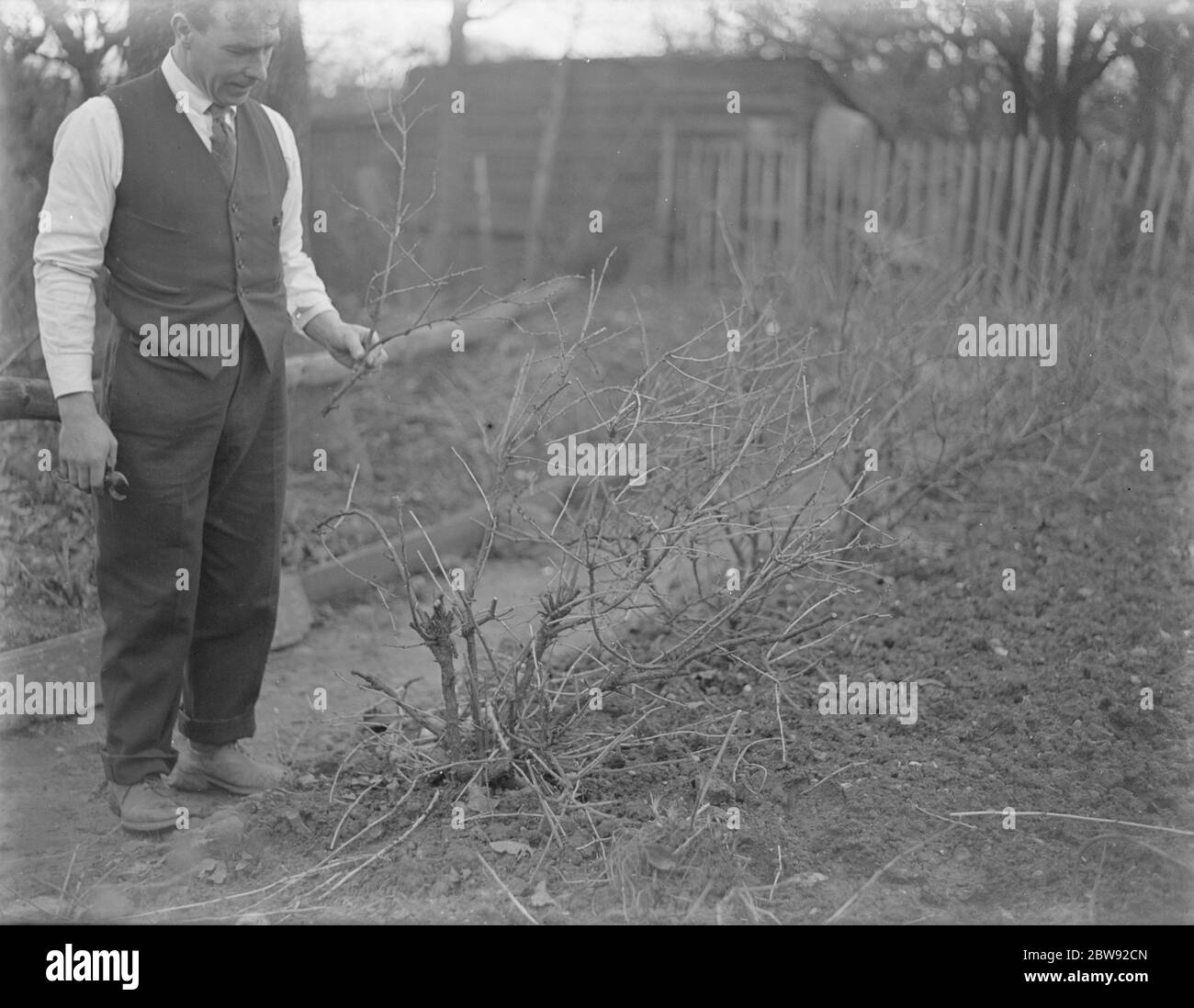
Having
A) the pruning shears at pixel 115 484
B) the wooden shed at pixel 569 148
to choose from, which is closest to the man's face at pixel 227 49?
the pruning shears at pixel 115 484

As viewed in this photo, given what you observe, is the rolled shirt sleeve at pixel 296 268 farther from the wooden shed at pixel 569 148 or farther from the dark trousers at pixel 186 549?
the wooden shed at pixel 569 148

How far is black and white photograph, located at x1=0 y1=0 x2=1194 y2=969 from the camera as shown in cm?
313

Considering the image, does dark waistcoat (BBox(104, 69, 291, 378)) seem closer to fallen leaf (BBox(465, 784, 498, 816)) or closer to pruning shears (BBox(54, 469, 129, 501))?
pruning shears (BBox(54, 469, 129, 501))

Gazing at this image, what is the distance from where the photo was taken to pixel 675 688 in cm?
404

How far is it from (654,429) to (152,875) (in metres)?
1.95

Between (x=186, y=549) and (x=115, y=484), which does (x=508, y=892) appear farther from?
(x=115, y=484)

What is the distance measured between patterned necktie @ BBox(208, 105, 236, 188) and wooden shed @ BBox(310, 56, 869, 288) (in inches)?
252

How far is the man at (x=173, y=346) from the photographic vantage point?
3158 millimetres

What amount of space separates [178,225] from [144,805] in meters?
1.52

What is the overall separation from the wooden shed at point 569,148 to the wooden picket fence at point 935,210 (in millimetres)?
264

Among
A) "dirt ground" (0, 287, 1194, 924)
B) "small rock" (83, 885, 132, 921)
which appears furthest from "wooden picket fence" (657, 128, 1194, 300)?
"small rock" (83, 885, 132, 921)

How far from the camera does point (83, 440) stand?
10.2 feet

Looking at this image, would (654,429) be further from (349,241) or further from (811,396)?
(349,241)

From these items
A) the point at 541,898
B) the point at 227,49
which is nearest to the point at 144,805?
the point at 541,898
